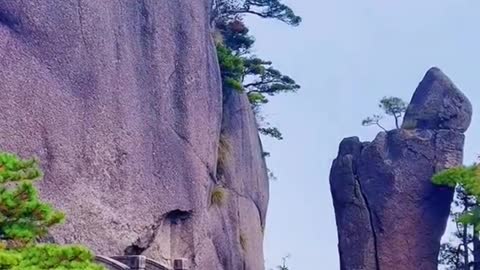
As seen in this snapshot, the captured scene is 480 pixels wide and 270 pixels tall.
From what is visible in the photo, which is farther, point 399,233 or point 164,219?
point 399,233

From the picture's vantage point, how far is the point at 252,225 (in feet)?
51.8

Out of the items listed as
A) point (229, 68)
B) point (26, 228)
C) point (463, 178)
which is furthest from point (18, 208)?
point (463, 178)

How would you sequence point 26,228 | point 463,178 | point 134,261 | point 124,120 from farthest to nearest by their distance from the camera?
1. point 463,178
2. point 124,120
3. point 134,261
4. point 26,228

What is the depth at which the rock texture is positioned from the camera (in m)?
10.2

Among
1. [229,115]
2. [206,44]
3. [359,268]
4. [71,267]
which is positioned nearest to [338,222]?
[359,268]

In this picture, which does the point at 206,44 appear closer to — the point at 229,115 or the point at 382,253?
the point at 229,115

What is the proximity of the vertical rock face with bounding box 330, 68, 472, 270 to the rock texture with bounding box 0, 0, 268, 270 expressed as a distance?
8.15 feet

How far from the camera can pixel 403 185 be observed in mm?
15758

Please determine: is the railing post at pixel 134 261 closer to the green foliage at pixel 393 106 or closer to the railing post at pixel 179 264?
the railing post at pixel 179 264

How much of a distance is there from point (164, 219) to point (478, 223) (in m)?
5.46

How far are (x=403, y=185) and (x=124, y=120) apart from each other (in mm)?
6516

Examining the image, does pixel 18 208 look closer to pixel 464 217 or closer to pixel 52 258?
pixel 52 258

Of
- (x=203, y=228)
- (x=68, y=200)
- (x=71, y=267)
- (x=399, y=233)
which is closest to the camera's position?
(x=71, y=267)

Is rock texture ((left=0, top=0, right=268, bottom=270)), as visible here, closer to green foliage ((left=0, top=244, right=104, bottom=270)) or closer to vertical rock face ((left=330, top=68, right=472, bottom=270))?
vertical rock face ((left=330, top=68, right=472, bottom=270))
